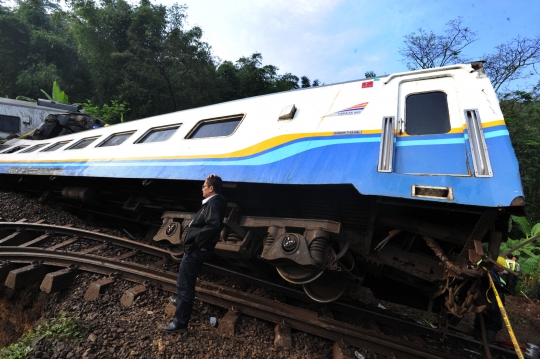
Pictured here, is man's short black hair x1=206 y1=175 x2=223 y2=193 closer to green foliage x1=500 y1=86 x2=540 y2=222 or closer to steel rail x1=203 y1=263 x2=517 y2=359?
steel rail x1=203 y1=263 x2=517 y2=359

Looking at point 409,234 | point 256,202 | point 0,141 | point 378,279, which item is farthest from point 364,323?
point 0,141

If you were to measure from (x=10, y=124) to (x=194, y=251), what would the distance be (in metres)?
14.5

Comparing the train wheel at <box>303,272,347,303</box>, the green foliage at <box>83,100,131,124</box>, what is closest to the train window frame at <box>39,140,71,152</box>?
the train wheel at <box>303,272,347,303</box>

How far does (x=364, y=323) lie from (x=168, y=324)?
229cm

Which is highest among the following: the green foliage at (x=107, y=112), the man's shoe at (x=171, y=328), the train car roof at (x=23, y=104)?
the green foliage at (x=107, y=112)

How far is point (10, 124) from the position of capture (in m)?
12.6

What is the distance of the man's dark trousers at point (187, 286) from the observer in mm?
2836

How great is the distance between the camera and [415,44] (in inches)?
683

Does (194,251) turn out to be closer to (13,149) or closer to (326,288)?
(326,288)

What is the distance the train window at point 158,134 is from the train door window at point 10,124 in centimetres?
1117

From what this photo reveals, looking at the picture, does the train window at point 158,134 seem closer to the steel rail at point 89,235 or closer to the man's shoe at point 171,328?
the steel rail at point 89,235

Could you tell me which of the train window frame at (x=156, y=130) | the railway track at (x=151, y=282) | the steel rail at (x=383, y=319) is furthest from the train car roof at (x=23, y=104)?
the steel rail at (x=383, y=319)

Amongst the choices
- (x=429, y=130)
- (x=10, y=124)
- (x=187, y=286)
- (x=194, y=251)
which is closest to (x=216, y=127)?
(x=194, y=251)

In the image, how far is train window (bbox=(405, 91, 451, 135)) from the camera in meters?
2.83
